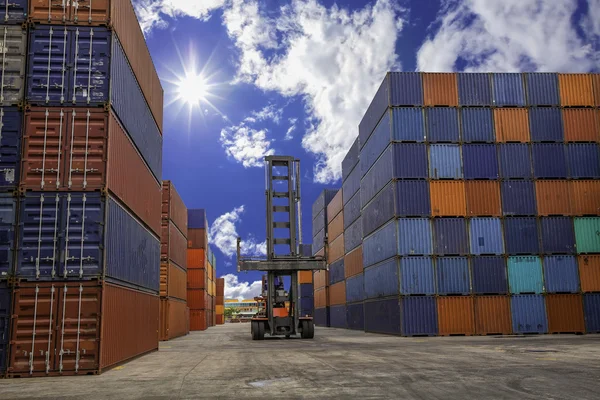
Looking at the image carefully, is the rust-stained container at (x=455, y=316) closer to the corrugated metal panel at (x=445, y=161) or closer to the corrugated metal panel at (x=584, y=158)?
the corrugated metal panel at (x=445, y=161)

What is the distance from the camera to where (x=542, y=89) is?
32.8 m

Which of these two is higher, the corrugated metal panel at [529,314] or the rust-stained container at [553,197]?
the rust-stained container at [553,197]

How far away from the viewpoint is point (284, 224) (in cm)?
2952

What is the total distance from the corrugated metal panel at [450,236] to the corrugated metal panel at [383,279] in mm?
2667

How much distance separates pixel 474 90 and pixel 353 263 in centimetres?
2027

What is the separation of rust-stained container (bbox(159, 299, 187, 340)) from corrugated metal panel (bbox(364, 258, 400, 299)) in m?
13.7

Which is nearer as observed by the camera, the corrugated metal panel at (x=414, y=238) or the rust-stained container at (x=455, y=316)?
the rust-stained container at (x=455, y=316)

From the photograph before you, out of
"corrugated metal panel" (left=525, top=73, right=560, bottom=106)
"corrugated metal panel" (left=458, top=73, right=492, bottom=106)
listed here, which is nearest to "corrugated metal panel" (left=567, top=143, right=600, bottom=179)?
"corrugated metal panel" (left=525, top=73, right=560, bottom=106)

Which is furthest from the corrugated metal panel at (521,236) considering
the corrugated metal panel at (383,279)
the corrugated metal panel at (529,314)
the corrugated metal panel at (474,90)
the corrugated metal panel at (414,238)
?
the corrugated metal panel at (474,90)

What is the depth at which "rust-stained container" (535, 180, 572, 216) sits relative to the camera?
3141 cm

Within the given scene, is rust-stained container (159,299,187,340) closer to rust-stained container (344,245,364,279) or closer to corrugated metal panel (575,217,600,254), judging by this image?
rust-stained container (344,245,364,279)

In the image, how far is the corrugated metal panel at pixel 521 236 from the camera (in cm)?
3088

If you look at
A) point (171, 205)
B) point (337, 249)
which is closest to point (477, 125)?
point (171, 205)

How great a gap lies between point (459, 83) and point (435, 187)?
6.71 metres
